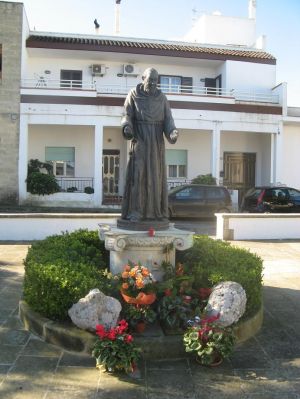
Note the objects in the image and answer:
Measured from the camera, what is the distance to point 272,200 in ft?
56.5

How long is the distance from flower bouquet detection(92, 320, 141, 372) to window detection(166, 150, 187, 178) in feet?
63.9

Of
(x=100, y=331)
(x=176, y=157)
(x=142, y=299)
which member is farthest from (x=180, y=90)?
(x=100, y=331)

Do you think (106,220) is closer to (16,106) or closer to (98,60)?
(16,106)

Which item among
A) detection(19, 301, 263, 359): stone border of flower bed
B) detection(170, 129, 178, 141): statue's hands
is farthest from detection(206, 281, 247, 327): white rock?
detection(170, 129, 178, 141): statue's hands

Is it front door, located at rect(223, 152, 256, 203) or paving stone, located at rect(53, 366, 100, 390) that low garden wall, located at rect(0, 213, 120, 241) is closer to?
paving stone, located at rect(53, 366, 100, 390)

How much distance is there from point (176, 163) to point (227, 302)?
754 inches

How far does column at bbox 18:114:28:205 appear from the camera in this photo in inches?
792

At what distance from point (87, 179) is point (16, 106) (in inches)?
188

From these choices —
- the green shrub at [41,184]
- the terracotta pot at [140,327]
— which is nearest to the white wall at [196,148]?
the green shrub at [41,184]

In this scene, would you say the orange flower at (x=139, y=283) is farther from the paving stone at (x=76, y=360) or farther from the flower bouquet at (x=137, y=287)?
the paving stone at (x=76, y=360)

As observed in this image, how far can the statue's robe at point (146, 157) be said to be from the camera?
→ 6.07 m

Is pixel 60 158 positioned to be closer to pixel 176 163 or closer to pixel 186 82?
pixel 176 163

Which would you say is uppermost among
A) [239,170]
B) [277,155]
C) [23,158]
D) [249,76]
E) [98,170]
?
[249,76]

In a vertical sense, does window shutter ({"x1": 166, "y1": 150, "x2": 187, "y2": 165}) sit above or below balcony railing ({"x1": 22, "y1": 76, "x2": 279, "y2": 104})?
below
